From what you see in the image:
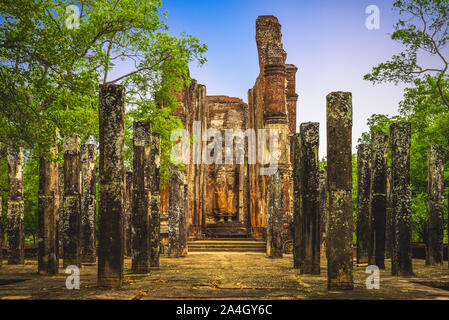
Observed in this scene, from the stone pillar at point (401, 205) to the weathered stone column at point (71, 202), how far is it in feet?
22.9

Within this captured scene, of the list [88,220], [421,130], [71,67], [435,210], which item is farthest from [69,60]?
[421,130]

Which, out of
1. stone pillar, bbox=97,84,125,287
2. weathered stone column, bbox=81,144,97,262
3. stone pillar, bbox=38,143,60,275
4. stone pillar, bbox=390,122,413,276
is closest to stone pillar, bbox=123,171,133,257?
weathered stone column, bbox=81,144,97,262

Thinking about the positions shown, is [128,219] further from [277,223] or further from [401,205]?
[401,205]

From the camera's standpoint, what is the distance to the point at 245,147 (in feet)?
94.9

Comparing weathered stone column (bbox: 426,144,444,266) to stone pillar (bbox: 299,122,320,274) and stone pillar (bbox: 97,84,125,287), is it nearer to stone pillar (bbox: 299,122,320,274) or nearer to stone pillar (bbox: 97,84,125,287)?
stone pillar (bbox: 299,122,320,274)

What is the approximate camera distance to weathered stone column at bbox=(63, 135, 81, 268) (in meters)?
10.9

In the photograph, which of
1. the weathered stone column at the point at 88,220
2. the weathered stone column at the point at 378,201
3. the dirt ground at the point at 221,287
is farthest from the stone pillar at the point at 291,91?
the dirt ground at the point at 221,287

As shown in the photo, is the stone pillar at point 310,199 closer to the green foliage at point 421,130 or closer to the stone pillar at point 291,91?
the green foliage at point 421,130

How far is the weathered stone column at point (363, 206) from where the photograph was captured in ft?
41.1

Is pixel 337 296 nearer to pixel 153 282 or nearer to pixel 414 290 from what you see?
pixel 414 290

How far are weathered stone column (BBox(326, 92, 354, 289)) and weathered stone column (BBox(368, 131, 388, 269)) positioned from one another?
143 inches

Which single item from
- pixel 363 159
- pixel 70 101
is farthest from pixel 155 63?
→ pixel 363 159
